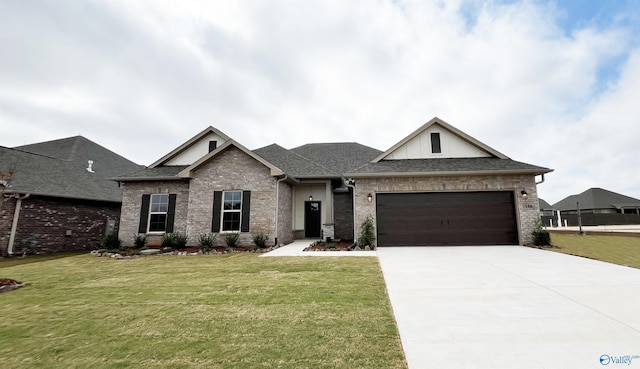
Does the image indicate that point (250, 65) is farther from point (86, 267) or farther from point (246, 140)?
point (246, 140)

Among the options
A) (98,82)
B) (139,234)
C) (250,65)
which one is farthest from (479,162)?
(98,82)

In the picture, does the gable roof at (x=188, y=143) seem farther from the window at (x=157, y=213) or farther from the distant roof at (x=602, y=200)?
the distant roof at (x=602, y=200)

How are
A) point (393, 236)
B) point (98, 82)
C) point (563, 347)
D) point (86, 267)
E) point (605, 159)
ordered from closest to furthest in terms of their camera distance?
1. point (563, 347)
2. point (86, 267)
3. point (393, 236)
4. point (98, 82)
5. point (605, 159)

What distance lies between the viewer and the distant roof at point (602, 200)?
30109mm

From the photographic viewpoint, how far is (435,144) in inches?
498

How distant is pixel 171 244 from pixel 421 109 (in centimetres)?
1824

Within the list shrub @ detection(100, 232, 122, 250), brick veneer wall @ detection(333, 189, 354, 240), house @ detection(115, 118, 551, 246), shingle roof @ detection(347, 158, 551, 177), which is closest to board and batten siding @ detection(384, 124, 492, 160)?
house @ detection(115, 118, 551, 246)

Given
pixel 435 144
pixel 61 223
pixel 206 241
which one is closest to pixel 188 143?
pixel 206 241

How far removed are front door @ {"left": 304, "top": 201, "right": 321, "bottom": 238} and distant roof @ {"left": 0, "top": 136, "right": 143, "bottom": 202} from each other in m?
10.6

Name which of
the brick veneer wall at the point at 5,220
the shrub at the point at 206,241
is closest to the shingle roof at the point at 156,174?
the shrub at the point at 206,241

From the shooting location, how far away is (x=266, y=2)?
1051 centimetres

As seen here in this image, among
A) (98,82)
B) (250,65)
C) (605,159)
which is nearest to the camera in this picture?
(98,82)

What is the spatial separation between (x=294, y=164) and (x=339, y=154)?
13.7 feet

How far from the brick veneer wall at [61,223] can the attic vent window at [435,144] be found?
1773cm
